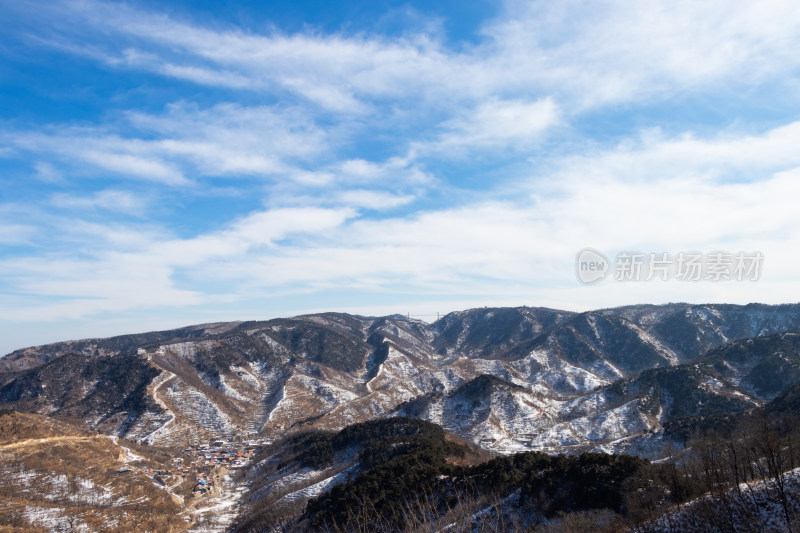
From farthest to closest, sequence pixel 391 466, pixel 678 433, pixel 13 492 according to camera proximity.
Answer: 1. pixel 678 433
2. pixel 13 492
3. pixel 391 466

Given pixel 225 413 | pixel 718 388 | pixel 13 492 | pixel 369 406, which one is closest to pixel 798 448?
pixel 718 388

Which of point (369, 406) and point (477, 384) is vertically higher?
point (477, 384)

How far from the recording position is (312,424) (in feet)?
400

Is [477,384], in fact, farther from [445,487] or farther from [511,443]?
[445,487]

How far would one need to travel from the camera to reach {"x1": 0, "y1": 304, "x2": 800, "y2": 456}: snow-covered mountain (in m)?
100

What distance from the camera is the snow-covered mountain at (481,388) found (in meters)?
100

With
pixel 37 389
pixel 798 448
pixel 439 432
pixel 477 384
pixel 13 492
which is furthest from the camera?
pixel 37 389

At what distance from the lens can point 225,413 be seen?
138750mm

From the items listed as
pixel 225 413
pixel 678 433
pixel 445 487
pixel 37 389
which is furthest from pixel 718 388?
pixel 37 389

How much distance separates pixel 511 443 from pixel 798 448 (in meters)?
62.8

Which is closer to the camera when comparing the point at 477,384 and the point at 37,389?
the point at 477,384

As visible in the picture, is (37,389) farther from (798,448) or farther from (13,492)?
(798,448)

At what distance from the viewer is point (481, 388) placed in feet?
389

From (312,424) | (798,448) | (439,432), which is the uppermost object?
(798,448)
